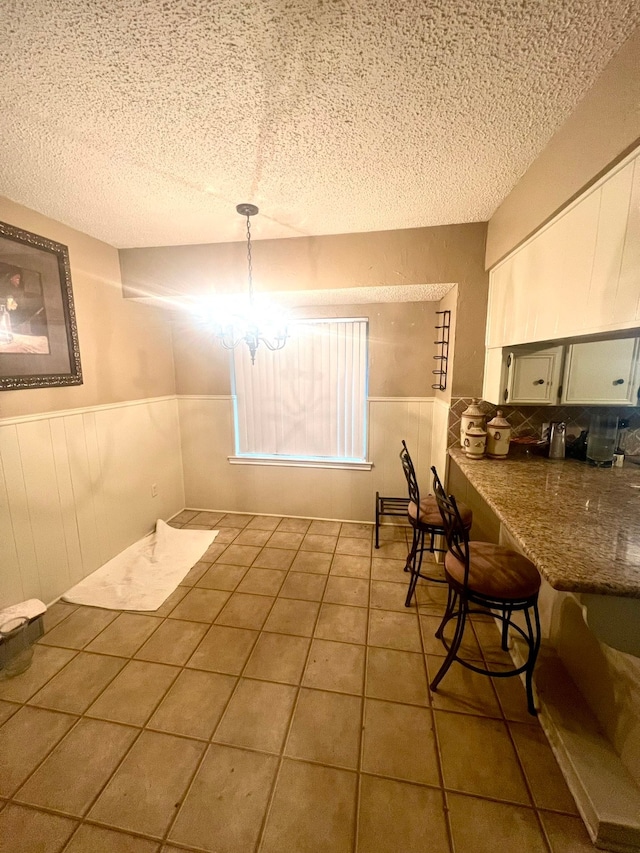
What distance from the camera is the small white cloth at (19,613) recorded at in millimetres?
1749

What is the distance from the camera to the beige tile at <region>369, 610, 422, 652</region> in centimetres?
184

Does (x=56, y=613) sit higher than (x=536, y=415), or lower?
lower

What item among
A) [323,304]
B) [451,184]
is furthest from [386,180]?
[323,304]

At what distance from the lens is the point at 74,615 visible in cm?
209

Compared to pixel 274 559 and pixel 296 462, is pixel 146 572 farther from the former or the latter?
pixel 296 462

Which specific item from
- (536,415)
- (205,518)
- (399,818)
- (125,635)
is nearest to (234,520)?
(205,518)

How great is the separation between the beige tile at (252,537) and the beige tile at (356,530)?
2.44 feet

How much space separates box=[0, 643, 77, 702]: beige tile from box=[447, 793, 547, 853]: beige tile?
76.6 inches

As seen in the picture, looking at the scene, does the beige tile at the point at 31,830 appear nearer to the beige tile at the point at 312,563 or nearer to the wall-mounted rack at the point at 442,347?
the beige tile at the point at 312,563

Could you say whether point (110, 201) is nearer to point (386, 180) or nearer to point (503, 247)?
point (386, 180)

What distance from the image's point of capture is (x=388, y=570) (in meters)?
2.53

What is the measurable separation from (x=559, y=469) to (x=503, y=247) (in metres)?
1.39

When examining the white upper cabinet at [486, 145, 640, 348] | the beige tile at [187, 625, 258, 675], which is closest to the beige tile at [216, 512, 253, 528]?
the beige tile at [187, 625, 258, 675]

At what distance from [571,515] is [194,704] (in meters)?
1.91
